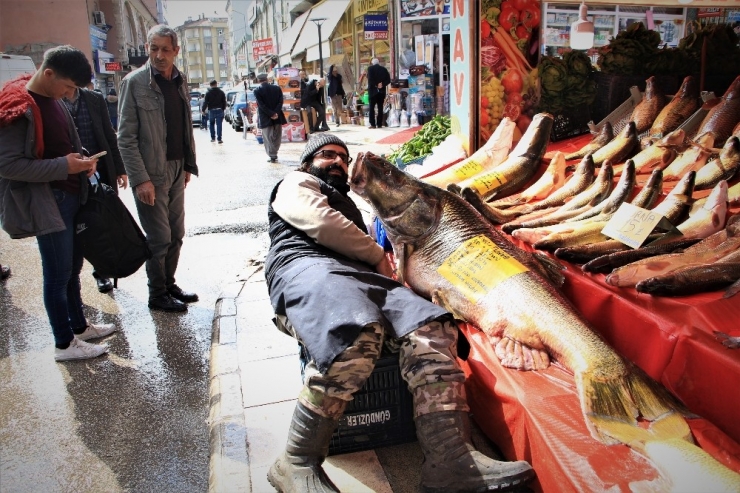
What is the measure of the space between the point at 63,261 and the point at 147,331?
109 cm

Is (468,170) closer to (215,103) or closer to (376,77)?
(376,77)

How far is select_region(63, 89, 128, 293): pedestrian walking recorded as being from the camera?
4727 mm

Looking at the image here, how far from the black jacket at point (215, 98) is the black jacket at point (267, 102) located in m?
4.72

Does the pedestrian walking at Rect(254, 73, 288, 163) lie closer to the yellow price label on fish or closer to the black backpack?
the black backpack

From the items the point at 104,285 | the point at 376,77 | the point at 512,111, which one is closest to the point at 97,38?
the point at 376,77

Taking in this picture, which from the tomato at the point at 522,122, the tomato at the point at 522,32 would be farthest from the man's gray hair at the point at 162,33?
the tomato at the point at 522,122

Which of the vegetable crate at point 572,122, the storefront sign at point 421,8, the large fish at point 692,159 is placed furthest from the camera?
the storefront sign at point 421,8

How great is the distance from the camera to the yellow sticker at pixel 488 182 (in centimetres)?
447

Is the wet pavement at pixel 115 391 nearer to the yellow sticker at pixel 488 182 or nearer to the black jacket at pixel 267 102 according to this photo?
the yellow sticker at pixel 488 182

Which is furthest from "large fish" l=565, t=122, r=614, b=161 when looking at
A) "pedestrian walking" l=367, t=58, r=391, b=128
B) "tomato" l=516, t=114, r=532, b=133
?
"pedestrian walking" l=367, t=58, r=391, b=128

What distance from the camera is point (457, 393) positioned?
250 cm

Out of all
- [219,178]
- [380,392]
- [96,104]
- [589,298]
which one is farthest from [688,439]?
[219,178]

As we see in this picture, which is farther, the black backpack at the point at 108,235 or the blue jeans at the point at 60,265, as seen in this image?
the black backpack at the point at 108,235

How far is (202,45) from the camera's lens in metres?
122
